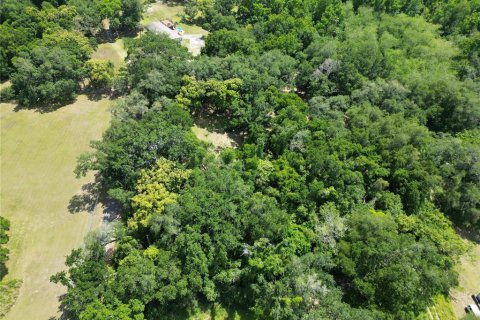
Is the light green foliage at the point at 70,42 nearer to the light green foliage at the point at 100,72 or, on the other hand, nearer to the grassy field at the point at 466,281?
the light green foliage at the point at 100,72

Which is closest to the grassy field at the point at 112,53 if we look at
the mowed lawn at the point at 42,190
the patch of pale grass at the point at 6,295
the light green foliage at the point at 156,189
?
the mowed lawn at the point at 42,190

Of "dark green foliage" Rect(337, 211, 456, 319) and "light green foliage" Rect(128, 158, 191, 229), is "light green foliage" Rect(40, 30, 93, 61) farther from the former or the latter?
"dark green foliage" Rect(337, 211, 456, 319)

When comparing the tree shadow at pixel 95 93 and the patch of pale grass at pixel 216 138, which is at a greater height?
the patch of pale grass at pixel 216 138

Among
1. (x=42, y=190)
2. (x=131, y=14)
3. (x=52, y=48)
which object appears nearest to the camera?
(x=42, y=190)

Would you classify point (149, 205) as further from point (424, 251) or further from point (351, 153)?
point (424, 251)

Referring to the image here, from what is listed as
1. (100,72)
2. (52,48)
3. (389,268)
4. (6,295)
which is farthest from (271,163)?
(52,48)

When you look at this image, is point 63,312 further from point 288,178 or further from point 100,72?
point 100,72

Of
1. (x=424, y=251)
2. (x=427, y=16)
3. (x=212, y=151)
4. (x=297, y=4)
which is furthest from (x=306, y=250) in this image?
(x=427, y=16)
